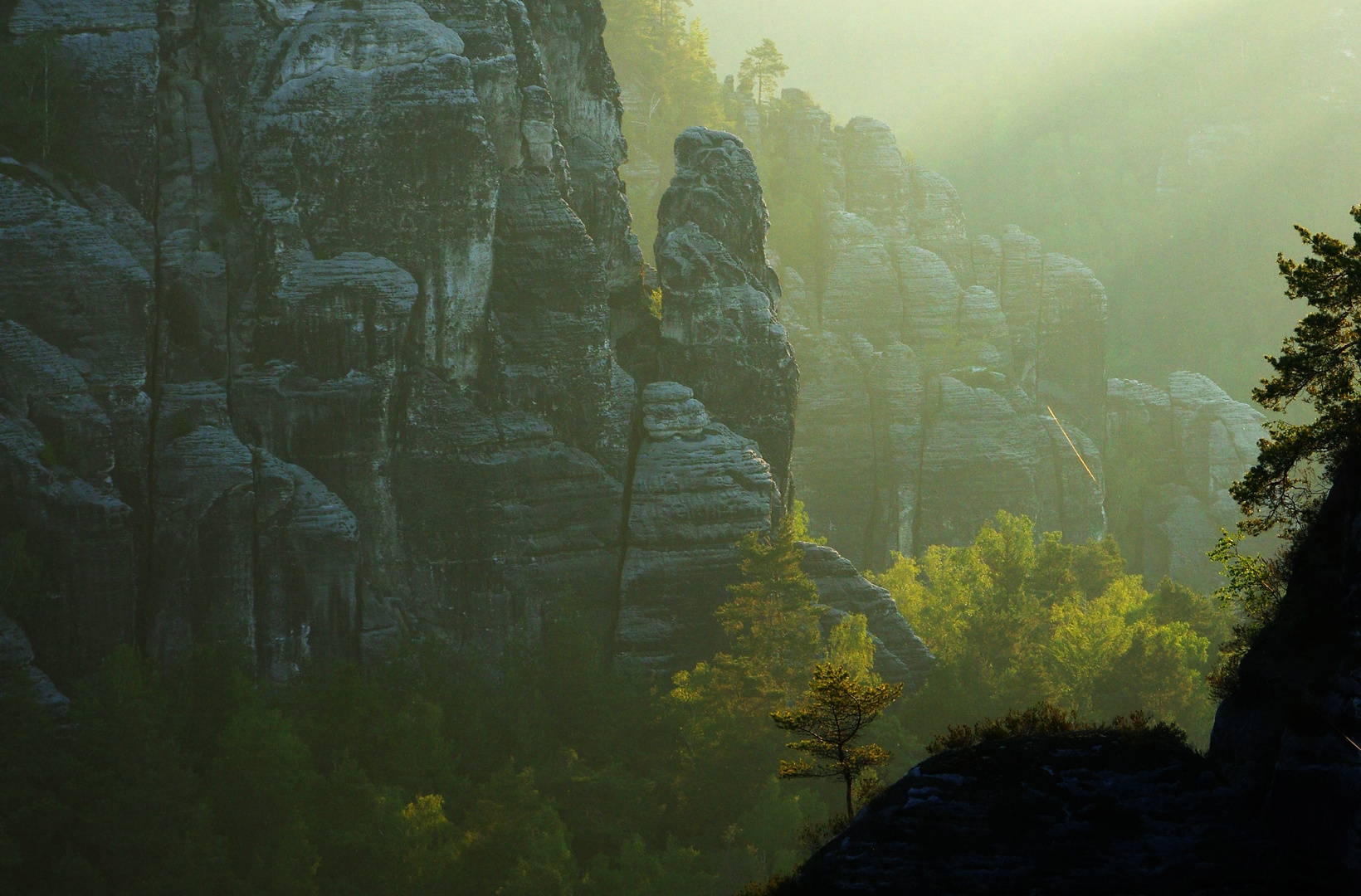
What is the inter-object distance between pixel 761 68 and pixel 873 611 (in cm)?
5380

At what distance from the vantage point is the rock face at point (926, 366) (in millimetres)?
78250

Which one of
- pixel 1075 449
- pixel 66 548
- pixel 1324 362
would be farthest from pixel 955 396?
pixel 1324 362

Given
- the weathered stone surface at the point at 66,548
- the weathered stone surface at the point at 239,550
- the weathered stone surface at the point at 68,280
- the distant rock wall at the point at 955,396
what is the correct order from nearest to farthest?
the weathered stone surface at the point at 66,548 < the weathered stone surface at the point at 68,280 < the weathered stone surface at the point at 239,550 < the distant rock wall at the point at 955,396

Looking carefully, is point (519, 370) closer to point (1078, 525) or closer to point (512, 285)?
Answer: point (512, 285)

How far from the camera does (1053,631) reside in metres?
61.5

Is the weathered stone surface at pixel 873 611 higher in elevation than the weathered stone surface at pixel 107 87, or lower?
lower

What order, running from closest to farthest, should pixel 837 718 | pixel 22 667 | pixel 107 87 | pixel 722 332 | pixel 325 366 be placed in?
pixel 837 718, pixel 22 667, pixel 107 87, pixel 325 366, pixel 722 332

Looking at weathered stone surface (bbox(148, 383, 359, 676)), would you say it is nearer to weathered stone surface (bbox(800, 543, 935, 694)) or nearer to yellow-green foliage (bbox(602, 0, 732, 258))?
weathered stone surface (bbox(800, 543, 935, 694))

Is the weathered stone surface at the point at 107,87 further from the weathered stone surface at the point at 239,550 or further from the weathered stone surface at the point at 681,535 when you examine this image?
the weathered stone surface at the point at 681,535

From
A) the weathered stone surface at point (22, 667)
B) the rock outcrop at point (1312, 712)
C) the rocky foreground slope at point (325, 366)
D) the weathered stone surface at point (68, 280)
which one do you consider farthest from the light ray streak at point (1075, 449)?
the weathered stone surface at point (22, 667)

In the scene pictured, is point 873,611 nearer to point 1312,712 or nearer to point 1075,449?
point 1075,449

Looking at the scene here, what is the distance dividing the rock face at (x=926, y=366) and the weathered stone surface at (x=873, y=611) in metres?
20.7

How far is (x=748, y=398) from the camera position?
58.1 metres

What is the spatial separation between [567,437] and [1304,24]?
11304 centimetres
